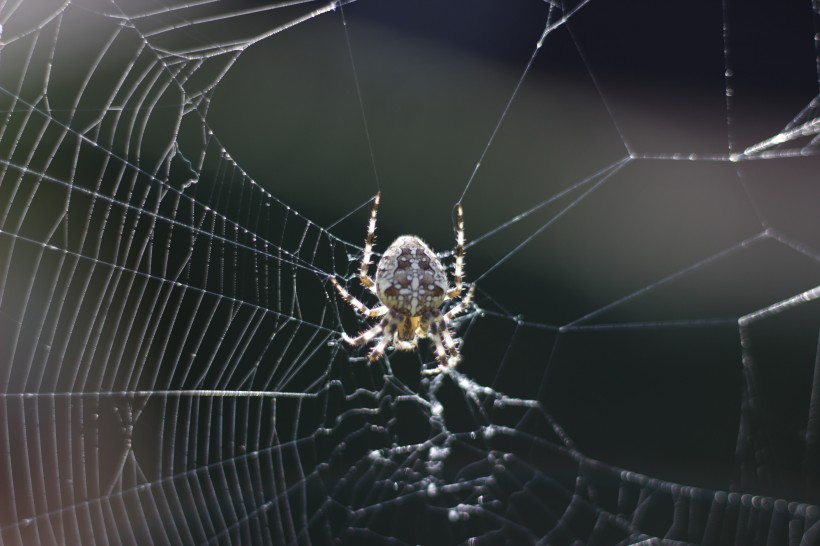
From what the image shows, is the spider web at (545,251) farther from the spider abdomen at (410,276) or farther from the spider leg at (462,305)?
the spider abdomen at (410,276)

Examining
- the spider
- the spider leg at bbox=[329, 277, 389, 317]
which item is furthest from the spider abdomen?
the spider leg at bbox=[329, 277, 389, 317]

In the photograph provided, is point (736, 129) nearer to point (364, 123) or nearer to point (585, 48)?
point (585, 48)

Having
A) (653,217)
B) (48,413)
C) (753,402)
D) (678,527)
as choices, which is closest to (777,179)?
(653,217)

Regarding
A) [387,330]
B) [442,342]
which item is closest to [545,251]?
[442,342]

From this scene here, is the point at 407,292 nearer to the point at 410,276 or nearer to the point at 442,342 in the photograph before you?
the point at 410,276

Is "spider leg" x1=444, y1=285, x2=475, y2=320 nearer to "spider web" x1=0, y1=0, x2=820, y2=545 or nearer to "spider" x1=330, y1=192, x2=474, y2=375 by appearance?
"spider" x1=330, y1=192, x2=474, y2=375

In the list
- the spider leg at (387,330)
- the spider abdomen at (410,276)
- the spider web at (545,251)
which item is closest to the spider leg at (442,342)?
the spider leg at (387,330)

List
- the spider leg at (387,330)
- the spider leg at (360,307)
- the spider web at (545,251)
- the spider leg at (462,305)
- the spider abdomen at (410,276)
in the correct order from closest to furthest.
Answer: the spider abdomen at (410,276) < the spider leg at (360,307) < the spider leg at (462,305) < the spider leg at (387,330) < the spider web at (545,251)
